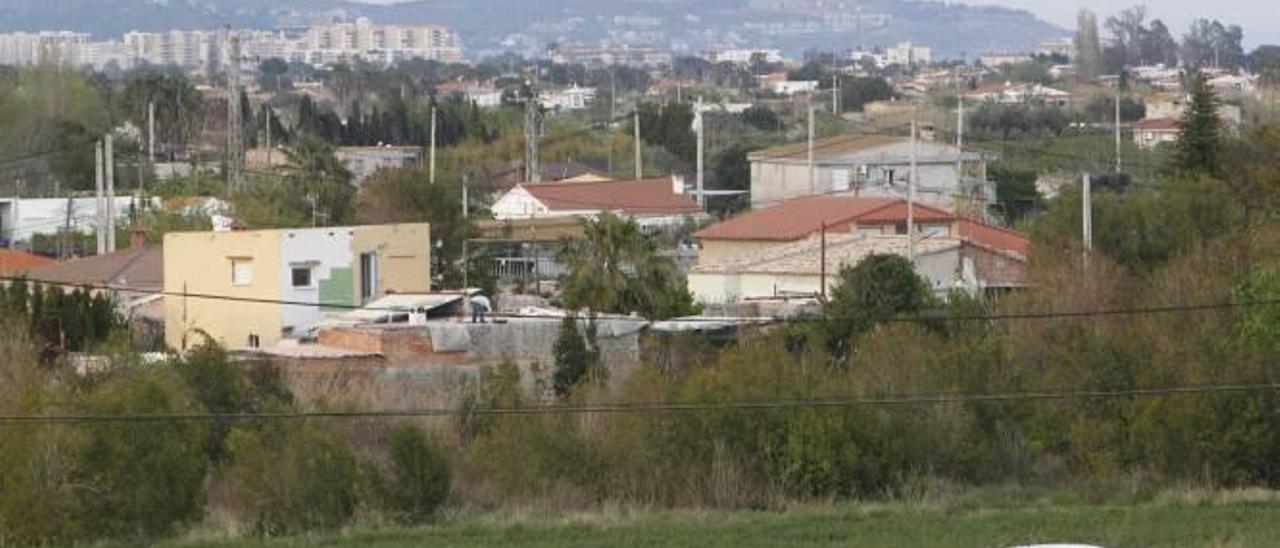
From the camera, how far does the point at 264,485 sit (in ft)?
83.4

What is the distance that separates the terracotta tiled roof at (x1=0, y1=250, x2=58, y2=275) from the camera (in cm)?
4884

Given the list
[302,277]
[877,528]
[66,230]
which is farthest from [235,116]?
[877,528]

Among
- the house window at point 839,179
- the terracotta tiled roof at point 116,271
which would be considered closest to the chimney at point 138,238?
the terracotta tiled roof at point 116,271

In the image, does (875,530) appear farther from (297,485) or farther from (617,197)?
(617,197)

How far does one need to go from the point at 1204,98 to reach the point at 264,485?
28504mm

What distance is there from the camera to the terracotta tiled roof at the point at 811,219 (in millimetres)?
48438

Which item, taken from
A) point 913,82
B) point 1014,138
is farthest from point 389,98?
point 913,82

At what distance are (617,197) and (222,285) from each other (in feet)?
71.1

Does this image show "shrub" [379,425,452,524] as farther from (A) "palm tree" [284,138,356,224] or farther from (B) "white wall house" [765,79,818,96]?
(B) "white wall house" [765,79,818,96]

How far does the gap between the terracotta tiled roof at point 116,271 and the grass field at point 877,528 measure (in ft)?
67.5

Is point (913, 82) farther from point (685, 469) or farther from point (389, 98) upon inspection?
point (685, 469)

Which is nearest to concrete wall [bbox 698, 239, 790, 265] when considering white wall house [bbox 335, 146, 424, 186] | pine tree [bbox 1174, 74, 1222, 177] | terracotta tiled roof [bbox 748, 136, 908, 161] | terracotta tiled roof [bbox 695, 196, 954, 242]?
terracotta tiled roof [bbox 695, 196, 954, 242]

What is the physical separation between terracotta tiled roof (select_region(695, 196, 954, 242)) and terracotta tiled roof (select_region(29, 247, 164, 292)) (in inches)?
393

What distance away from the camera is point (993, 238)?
47125 millimetres
